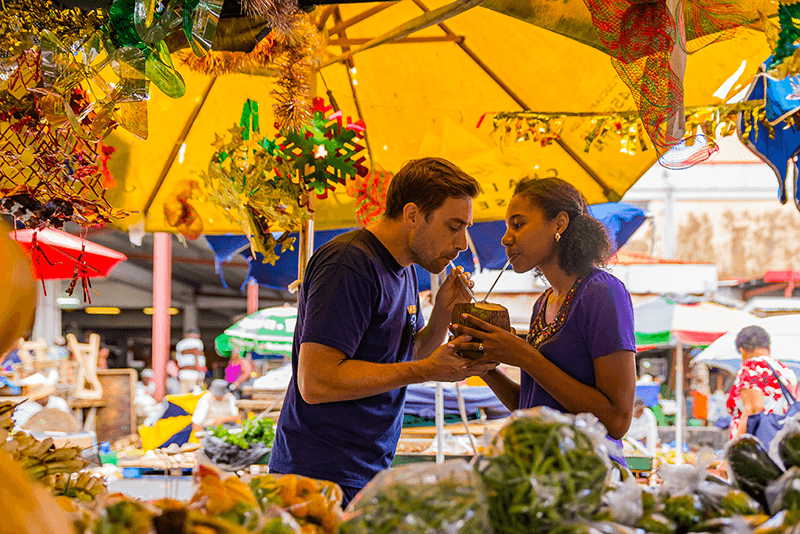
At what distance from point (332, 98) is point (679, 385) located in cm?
511

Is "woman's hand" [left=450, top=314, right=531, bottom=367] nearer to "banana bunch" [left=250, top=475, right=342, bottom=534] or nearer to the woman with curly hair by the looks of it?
the woman with curly hair

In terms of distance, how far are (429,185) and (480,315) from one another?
15.2 inches

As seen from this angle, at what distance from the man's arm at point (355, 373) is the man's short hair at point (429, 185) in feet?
1.35

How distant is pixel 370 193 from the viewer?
3137 mm

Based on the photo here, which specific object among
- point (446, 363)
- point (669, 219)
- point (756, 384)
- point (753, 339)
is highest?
point (669, 219)

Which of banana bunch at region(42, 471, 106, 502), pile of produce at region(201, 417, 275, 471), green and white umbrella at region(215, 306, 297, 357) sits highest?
banana bunch at region(42, 471, 106, 502)

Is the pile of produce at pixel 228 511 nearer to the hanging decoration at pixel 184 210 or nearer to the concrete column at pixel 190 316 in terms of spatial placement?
the hanging decoration at pixel 184 210

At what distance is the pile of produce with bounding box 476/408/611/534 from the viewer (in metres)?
0.84

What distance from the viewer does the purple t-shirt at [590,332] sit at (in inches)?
62.2

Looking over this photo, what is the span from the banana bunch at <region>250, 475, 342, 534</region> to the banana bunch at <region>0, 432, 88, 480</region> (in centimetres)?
45

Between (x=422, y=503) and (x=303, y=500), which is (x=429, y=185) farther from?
(x=422, y=503)

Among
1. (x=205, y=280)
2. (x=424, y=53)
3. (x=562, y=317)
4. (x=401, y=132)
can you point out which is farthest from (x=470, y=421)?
(x=205, y=280)

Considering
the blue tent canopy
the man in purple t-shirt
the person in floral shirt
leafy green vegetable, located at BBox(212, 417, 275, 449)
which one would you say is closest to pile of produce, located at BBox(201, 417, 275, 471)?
leafy green vegetable, located at BBox(212, 417, 275, 449)

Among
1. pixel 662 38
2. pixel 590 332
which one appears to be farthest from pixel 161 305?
pixel 662 38
